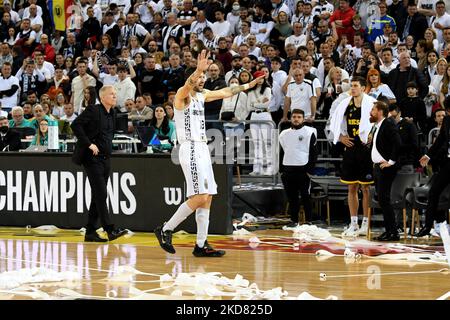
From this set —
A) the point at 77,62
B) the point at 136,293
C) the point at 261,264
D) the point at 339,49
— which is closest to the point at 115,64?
the point at 77,62

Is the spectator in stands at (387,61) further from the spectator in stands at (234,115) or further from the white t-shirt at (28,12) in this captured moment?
the white t-shirt at (28,12)

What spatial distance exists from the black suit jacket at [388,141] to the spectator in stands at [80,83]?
10.4m

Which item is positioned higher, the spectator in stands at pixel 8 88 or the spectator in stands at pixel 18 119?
the spectator in stands at pixel 8 88

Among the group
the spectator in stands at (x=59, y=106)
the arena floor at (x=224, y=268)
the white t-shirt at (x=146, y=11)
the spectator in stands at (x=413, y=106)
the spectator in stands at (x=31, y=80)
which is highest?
the white t-shirt at (x=146, y=11)

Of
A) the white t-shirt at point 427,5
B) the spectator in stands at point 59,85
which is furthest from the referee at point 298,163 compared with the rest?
the spectator in stands at point 59,85

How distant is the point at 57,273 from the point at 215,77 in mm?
10260

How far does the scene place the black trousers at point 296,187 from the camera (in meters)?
18.5

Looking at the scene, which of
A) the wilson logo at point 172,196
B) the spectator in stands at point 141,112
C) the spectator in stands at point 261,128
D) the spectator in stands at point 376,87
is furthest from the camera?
A: the spectator in stands at point 141,112

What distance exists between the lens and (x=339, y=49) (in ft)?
72.4

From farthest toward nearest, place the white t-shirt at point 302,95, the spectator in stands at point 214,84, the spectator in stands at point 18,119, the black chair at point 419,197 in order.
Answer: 1. the spectator in stands at point 18,119
2. the spectator in stands at point 214,84
3. the white t-shirt at point 302,95
4. the black chair at point 419,197

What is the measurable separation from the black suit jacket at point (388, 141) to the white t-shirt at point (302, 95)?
4.37 meters

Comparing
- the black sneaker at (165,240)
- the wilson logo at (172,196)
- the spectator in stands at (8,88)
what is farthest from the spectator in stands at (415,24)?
the spectator in stands at (8,88)

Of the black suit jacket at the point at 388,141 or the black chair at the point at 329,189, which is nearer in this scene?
the black suit jacket at the point at 388,141

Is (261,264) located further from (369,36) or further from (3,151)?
(369,36)
